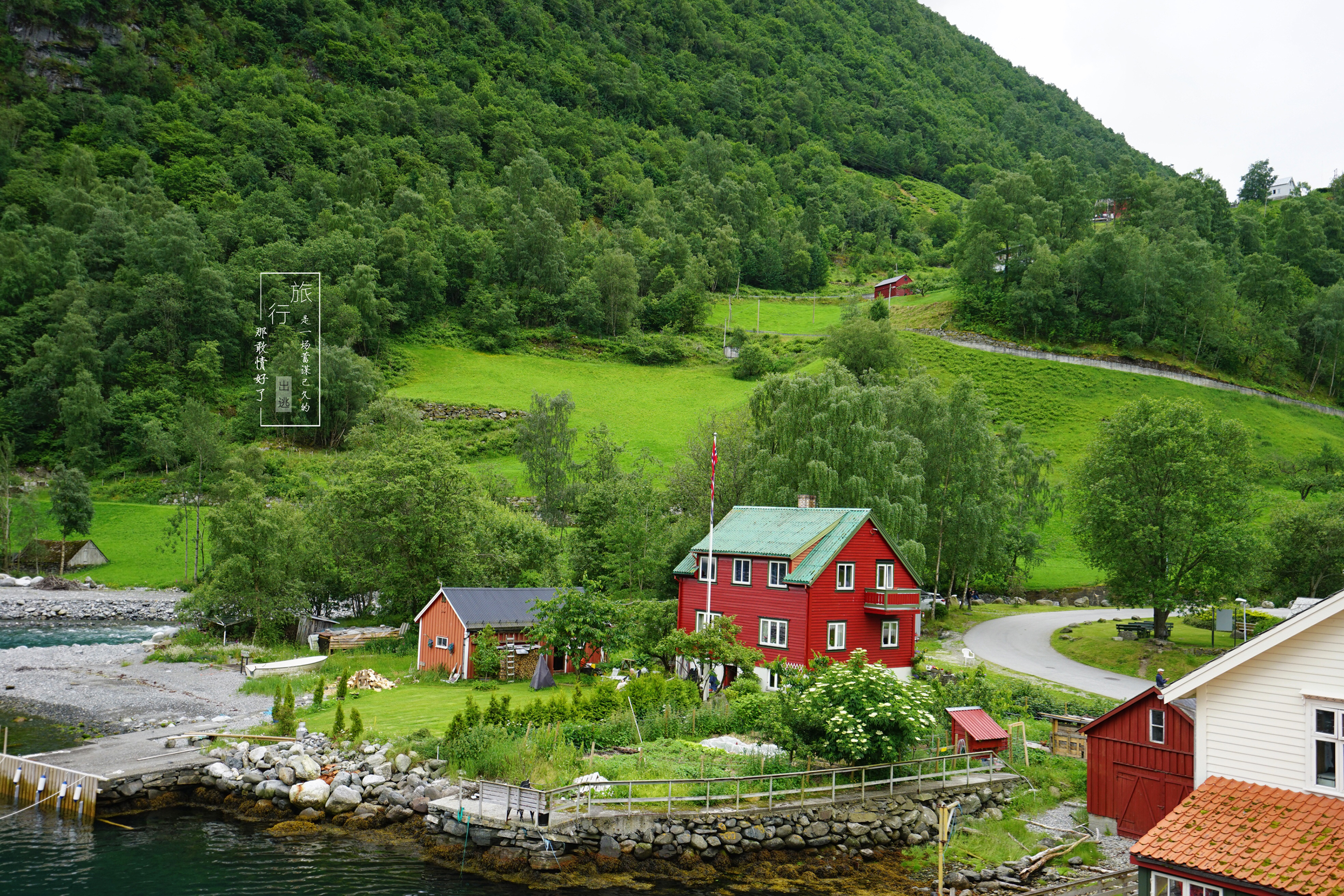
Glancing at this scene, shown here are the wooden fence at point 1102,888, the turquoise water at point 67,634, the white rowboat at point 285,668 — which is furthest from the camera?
the turquoise water at point 67,634

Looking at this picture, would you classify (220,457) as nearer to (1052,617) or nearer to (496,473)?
(496,473)

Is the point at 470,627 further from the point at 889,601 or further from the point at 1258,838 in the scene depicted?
the point at 1258,838

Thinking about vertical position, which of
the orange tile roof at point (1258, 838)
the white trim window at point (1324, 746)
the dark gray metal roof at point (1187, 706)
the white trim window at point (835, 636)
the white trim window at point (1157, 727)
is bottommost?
the white trim window at point (835, 636)

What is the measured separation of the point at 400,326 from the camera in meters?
103

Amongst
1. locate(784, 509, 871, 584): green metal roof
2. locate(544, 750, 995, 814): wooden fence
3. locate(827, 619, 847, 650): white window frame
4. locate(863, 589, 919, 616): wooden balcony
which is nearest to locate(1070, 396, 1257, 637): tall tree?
locate(863, 589, 919, 616): wooden balcony

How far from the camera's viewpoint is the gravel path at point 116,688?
103 ft

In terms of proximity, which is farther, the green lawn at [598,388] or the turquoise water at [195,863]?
the green lawn at [598,388]

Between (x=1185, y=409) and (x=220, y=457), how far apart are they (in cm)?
6534

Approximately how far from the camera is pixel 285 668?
3806cm

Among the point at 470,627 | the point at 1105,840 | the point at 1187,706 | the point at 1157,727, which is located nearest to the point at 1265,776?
the point at 1187,706

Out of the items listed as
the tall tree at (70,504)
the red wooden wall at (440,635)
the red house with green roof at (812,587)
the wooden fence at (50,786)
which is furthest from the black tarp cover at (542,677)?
the tall tree at (70,504)

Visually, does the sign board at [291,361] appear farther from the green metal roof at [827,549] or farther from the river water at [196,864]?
the river water at [196,864]

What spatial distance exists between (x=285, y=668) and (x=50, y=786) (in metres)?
15.1

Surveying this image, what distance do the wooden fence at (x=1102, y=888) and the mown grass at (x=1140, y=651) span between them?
19882 millimetres
